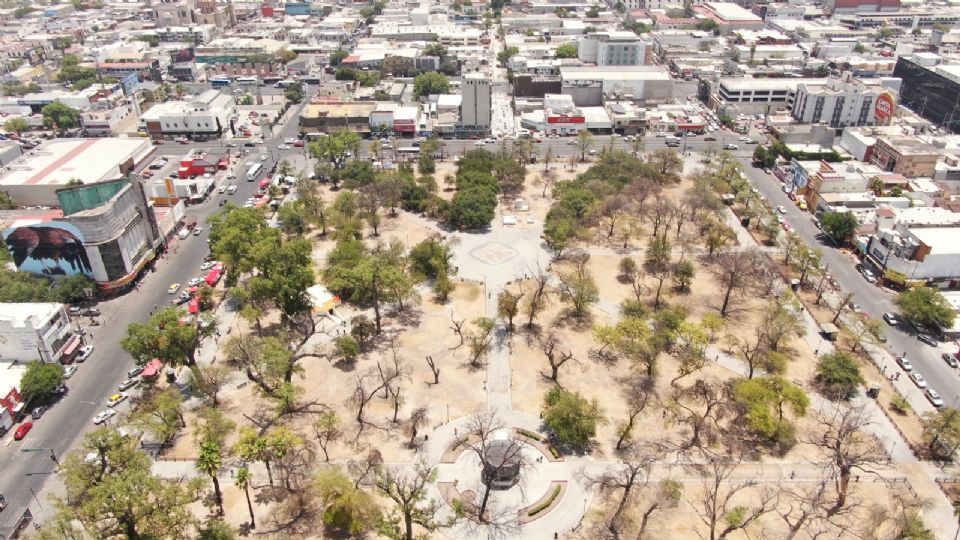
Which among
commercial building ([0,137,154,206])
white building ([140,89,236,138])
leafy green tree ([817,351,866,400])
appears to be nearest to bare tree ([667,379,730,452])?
leafy green tree ([817,351,866,400])

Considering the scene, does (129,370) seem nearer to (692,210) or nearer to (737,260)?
(737,260)

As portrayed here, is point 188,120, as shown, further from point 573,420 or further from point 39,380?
point 573,420

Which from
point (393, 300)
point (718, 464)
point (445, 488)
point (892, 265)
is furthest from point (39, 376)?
point (892, 265)

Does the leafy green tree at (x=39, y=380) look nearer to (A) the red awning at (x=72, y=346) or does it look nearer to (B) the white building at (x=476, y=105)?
(A) the red awning at (x=72, y=346)

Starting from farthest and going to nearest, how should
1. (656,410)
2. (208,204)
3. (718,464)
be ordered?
(208,204) → (656,410) → (718,464)

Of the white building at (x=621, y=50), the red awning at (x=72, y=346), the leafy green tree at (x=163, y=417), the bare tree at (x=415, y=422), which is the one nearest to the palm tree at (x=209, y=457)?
the leafy green tree at (x=163, y=417)

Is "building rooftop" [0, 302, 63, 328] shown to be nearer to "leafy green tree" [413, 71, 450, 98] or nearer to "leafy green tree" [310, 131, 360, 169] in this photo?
"leafy green tree" [310, 131, 360, 169]

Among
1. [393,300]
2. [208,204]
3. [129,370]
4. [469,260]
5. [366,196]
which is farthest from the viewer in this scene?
[208,204]
